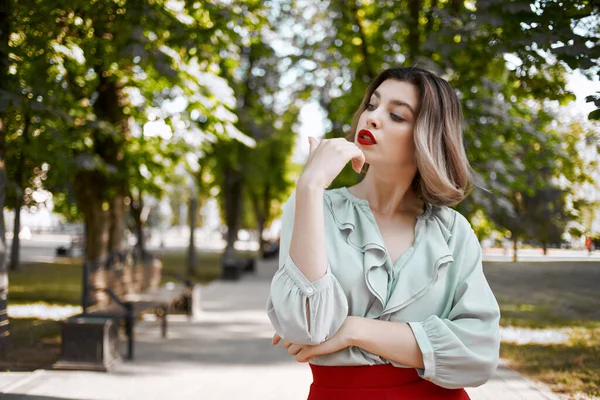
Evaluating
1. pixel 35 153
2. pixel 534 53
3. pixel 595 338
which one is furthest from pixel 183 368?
pixel 534 53

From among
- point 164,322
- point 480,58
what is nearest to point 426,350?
point 480,58

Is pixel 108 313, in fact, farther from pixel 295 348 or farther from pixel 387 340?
pixel 387 340

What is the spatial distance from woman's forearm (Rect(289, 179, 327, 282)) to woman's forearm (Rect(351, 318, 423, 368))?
8.3 inches

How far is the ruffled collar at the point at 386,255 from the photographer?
1931 mm

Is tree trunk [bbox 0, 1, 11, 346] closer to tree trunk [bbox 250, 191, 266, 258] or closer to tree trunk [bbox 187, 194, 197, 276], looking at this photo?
tree trunk [bbox 187, 194, 197, 276]

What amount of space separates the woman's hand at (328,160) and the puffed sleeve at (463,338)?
1.51 ft

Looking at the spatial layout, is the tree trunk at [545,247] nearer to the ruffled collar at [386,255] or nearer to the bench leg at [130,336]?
the ruffled collar at [386,255]

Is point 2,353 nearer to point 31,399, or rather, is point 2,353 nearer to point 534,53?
point 31,399

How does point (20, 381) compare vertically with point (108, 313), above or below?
below

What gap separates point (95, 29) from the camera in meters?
7.03

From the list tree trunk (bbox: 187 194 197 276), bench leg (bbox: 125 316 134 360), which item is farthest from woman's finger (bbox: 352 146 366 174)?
tree trunk (bbox: 187 194 197 276)

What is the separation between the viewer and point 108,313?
8656mm

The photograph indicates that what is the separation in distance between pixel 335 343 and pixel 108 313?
728 cm

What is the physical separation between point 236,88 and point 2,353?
13.1 meters
